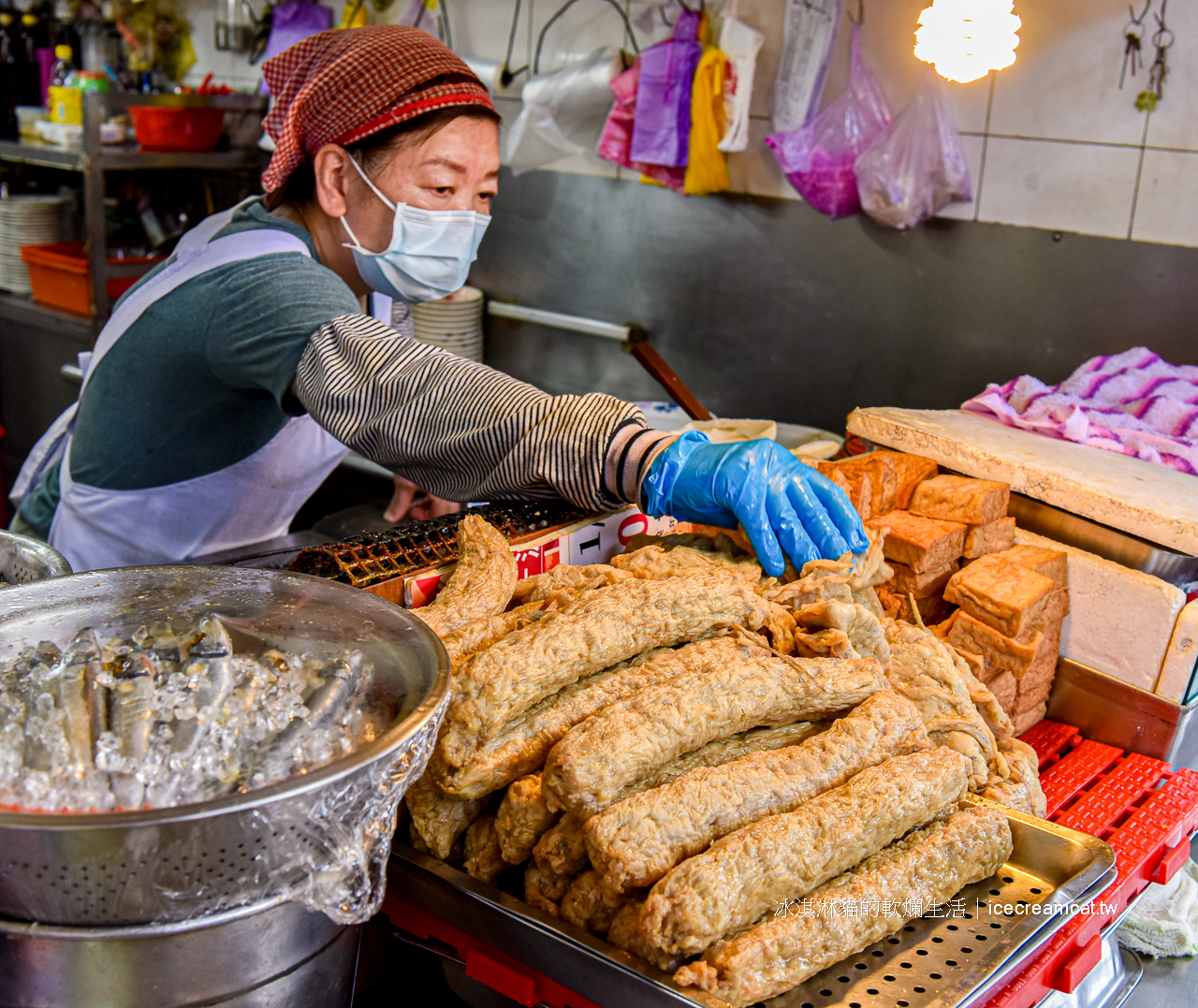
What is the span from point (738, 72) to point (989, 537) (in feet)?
7.72

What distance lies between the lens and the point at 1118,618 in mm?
1944

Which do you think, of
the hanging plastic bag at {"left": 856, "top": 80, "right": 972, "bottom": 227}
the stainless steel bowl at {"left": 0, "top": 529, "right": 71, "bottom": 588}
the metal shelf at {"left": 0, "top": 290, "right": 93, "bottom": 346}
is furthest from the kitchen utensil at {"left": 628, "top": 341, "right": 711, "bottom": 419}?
the metal shelf at {"left": 0, "top": 290, "right": 93, "bottom": 346}

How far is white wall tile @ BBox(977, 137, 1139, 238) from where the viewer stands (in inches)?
129

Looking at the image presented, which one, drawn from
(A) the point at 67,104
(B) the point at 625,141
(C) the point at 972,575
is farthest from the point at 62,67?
(C) the point at 972,575

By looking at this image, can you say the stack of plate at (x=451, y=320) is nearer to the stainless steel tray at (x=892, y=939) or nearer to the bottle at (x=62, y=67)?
the bottle at (x=62, y=67)

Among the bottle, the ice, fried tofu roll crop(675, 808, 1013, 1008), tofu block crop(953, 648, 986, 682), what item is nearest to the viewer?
the ice

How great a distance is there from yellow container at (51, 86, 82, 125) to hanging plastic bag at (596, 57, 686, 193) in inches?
110

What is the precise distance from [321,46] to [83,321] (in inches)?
126

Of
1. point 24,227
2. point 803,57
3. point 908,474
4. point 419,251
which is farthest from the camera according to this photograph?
point 24,227

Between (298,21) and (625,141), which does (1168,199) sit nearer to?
(625,141)

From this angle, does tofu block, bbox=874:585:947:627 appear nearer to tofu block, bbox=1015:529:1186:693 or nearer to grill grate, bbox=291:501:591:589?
tofu block, bbox=1015:529:1186:693

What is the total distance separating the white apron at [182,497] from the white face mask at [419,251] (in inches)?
8.8

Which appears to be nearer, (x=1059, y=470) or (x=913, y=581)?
(x=913, y=581)

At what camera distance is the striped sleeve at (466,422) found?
174 cm
